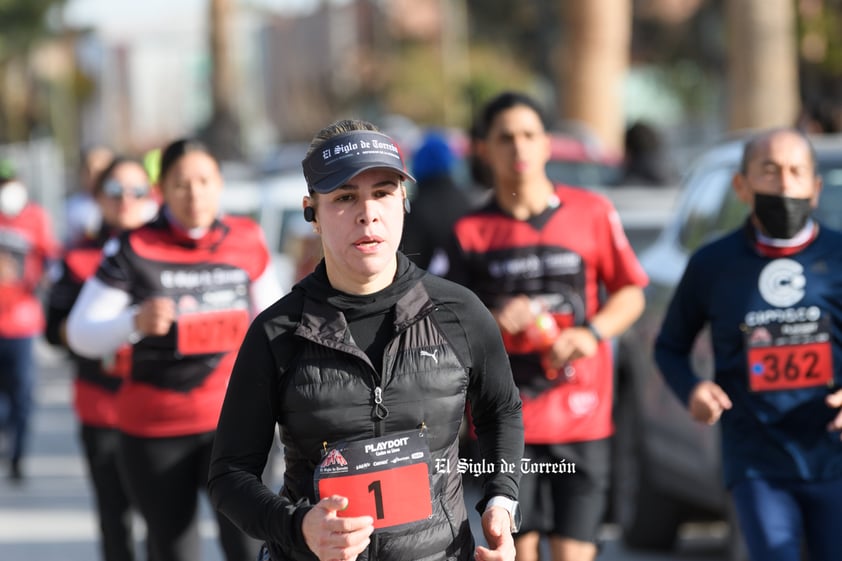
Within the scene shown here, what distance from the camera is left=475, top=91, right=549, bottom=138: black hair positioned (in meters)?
6.36

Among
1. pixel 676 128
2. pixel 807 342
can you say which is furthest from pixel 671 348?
pixel 676 128

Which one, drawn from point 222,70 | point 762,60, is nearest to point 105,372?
point 762,60

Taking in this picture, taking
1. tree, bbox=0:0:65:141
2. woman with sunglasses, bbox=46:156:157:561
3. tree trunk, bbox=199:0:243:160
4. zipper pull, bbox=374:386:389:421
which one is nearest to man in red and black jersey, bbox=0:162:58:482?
woman with sunglasses, bbox=46:156:157:561

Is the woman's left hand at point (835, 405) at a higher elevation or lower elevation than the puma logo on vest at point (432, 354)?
lower

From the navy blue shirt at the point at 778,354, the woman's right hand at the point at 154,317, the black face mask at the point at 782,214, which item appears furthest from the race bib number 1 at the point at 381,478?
the woman's right hand at the point at 154,317

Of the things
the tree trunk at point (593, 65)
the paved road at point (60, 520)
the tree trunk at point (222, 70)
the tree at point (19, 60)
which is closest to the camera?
the paved road at point (60, 520)

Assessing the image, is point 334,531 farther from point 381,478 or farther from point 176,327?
point 176,327

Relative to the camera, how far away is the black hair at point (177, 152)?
21.2 feet

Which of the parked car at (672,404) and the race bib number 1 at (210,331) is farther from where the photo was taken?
the parked car at (672,404)

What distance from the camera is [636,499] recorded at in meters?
9.07

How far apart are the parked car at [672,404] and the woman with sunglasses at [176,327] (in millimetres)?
2118

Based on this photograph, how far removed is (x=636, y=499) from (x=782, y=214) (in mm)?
3802

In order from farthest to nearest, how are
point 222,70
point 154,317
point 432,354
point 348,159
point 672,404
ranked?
point 222,70
point 672,404
point 154,317
point 432,354
point 348,159

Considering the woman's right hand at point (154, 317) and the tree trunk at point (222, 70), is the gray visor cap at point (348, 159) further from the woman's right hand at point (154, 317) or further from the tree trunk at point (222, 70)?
the tree trunk at point (222, 70)
